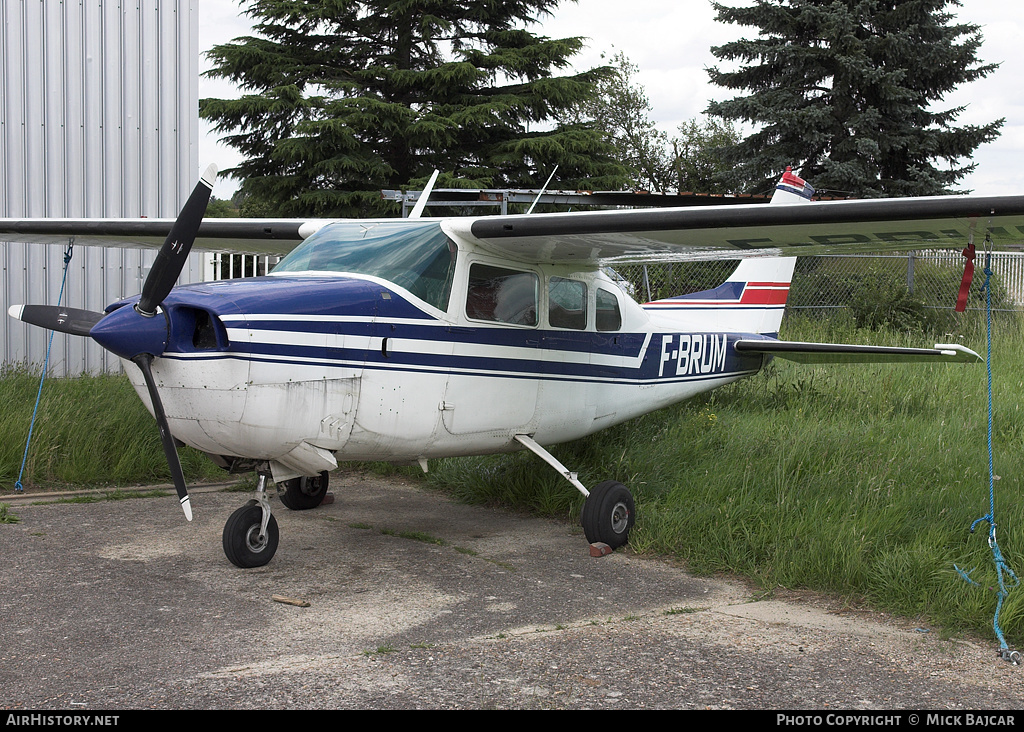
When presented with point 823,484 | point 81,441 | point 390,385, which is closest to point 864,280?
point 823,484

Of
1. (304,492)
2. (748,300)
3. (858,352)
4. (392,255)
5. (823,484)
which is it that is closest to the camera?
(392,255)

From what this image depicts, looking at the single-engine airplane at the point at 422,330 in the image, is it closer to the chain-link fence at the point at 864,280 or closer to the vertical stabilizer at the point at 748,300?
the vertical stabilizer at the point at 748,300

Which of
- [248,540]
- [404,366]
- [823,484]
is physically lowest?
[248,540]

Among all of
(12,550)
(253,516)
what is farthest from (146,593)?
(12,550)

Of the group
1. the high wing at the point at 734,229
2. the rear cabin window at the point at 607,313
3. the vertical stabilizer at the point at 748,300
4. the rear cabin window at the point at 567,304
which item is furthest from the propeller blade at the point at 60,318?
the vertical stabilizer at the point at 748,300

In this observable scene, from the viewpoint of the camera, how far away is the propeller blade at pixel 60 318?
4.67 m

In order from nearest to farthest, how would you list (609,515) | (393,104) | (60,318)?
(60,318) < (609,515) < (393,104)

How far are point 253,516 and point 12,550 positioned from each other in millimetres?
1699

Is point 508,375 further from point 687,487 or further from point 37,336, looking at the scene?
point 37,336

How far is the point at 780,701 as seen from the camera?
3611 millimetres

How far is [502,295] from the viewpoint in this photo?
6.10 m

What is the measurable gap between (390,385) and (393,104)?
16413 mm

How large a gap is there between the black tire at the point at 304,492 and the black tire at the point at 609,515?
7.70 ft

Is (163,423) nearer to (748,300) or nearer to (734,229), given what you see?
(734,229)
